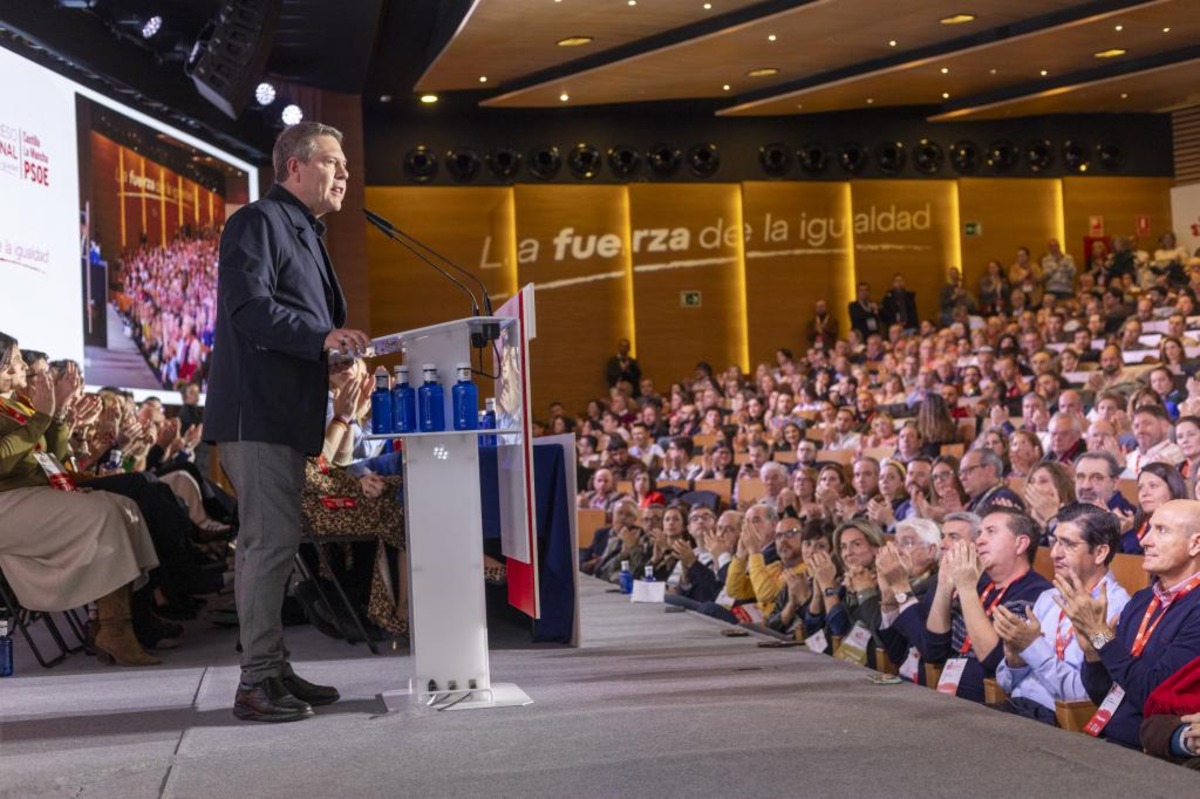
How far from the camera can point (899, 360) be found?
1384 centimetres

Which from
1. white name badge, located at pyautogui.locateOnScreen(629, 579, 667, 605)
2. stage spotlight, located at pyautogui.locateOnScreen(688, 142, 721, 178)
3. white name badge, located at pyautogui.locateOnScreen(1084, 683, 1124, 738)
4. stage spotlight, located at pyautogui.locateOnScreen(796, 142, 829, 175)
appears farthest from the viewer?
stage spotlight, located at pyautogui.locateOnScreen(796, 142, 829, 175)

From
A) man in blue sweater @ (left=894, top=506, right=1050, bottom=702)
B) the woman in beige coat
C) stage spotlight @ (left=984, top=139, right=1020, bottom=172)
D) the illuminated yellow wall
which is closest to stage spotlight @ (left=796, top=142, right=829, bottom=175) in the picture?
the illuminated yellow wall

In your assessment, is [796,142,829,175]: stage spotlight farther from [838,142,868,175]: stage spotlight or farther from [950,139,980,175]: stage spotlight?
[950,139,980,175]: stage spotlight

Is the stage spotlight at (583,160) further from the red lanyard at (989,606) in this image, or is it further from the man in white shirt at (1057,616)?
the man in white shirt at (1057,616)

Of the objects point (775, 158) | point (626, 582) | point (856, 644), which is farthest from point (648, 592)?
point (775, 158)

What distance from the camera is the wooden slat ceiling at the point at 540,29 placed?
12.3 meters

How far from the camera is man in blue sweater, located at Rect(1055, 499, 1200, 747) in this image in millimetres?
3029

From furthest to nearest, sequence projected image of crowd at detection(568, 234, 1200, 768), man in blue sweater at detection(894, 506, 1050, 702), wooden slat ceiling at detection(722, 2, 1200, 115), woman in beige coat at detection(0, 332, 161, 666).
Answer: wooden slat ceiling at detection(722, 2, 1200, 115), woman in beige coat at detection(0, 332, 161, 666), man in blue sweater at detection(894, 506, 1050, 702), projected image of crowd at detection(568, 234, 1200, 768)

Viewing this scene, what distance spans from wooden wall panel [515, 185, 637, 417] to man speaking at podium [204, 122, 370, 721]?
13626 mm

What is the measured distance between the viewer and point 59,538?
161 inches

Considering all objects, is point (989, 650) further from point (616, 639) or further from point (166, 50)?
point (166, 50)

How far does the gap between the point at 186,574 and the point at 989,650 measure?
2933 mm

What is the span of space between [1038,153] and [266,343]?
1678cm

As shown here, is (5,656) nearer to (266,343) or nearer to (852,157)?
(266,343)
